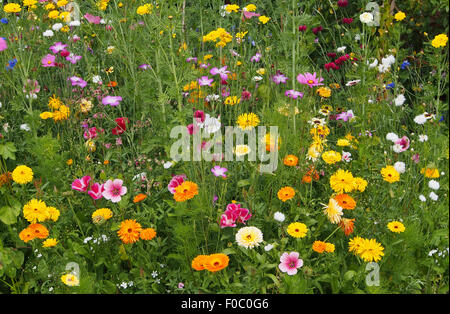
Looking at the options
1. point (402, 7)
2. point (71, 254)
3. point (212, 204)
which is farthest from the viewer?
point (402, 7)

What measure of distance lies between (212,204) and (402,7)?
8.98ft

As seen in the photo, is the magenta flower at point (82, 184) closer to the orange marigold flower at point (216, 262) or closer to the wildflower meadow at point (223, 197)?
the wildflower meadow at point (223, 197)

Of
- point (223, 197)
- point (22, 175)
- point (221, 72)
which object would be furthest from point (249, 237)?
point (221, 72)

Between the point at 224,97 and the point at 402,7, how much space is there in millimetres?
2008

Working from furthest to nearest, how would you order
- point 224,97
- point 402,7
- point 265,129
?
point 402,7
point 224,97
point 265,129

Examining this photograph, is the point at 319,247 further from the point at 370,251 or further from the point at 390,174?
the point at 390,174

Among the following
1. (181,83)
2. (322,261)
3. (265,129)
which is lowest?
(322,261)

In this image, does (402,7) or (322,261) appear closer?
(322,261)

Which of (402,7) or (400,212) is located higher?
(402,7)

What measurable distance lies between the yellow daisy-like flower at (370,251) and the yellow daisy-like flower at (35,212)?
Answer: 124 centimetres

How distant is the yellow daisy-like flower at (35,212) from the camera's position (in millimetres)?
2014

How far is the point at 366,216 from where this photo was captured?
2.01 metres
